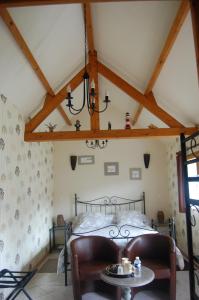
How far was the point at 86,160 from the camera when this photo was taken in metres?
6.16

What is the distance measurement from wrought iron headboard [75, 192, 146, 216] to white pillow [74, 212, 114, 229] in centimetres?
32

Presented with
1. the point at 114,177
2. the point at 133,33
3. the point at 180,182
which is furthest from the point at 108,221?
the point at 133,33

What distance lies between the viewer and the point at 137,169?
609cm

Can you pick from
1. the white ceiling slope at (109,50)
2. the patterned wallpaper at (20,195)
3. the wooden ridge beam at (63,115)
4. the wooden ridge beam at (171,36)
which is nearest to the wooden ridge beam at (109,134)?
the white ceiling slope at (109,50)

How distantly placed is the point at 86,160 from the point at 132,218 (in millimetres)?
1745

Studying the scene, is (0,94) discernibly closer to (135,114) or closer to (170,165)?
(135,114)

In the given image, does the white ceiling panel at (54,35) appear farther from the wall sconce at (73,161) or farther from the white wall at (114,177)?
the white wall at (114,177)

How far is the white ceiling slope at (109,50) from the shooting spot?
9.03 ft

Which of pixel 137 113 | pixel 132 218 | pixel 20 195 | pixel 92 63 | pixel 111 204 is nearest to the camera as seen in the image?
pixel 20 195

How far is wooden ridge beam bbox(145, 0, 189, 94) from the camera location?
8.03 feet

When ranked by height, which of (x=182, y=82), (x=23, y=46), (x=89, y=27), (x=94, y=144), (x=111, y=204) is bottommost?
(x=111, y=204)

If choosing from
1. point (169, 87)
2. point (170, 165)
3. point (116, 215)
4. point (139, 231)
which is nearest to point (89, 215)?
point (116, 215)

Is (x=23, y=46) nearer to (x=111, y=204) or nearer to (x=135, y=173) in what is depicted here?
(x=135, y=173)

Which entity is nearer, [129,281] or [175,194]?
[129,281]
